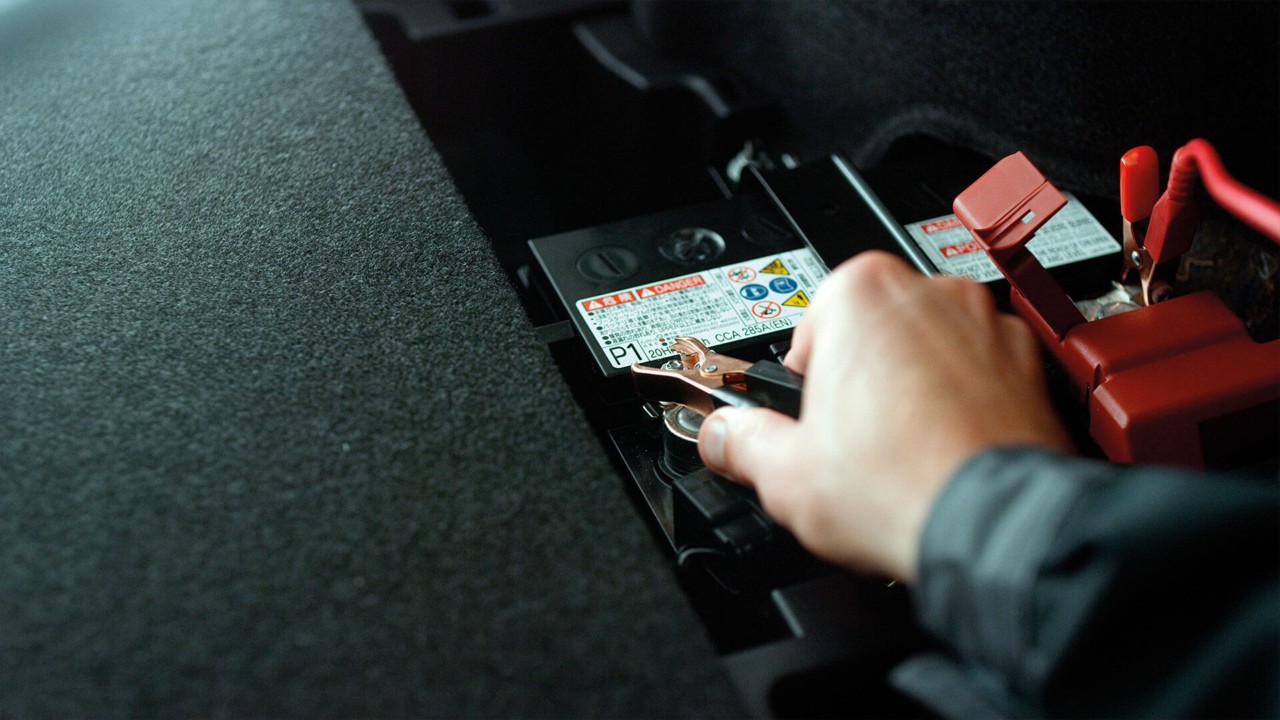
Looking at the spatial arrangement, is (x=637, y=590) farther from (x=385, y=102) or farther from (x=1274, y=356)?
(x=385, y=102)

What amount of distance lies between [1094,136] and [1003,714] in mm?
599

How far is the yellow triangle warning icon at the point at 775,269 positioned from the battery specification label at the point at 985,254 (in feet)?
0.33

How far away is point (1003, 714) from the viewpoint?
1.49ft

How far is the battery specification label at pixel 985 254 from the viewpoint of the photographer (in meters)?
0.78

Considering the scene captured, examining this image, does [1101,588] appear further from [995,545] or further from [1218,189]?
[1218,189]

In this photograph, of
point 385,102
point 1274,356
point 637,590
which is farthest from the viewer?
point 385,102

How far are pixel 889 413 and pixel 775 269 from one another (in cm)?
Result: 32

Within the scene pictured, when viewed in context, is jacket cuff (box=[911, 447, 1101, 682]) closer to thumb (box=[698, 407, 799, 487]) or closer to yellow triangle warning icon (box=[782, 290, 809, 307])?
thumb (box=[698, 407, 799, 487])

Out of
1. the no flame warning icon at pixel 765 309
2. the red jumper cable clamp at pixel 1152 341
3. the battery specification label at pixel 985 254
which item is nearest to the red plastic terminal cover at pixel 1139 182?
the red jumper cable clamp at pixel 1152 341

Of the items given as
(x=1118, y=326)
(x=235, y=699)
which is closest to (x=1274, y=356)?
(x=1118, y=326)

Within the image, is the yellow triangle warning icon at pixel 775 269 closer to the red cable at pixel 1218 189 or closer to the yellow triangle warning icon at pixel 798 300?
the yellow triangle warning icon at pixel 798 300

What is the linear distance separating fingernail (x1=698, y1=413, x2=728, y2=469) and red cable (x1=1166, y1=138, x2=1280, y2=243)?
273 millimetres

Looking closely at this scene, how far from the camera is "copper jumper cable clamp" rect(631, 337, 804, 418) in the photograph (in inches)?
23.0

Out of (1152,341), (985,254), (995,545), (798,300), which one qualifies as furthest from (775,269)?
(995,545)
